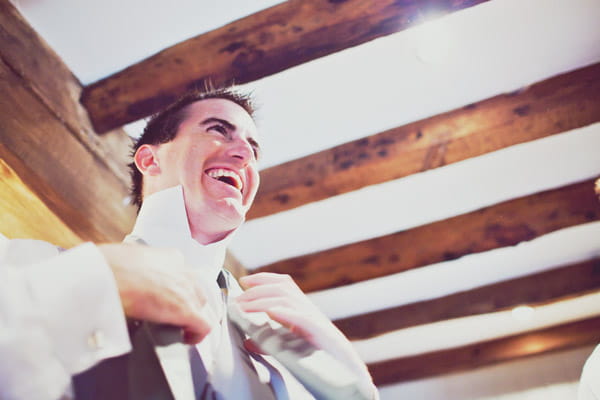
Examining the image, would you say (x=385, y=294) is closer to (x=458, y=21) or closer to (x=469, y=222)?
(x=469, y=222)

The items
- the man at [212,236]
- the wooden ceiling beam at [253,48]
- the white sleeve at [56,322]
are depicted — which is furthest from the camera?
the wooden ceiling beam at [253,48]

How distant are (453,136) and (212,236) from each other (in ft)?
4.72

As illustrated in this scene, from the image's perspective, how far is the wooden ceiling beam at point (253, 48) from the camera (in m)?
1.68

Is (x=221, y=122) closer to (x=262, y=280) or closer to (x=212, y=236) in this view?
(x=212, y=236)

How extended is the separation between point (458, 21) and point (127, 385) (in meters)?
1.75

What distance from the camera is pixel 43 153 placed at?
5.31 feet

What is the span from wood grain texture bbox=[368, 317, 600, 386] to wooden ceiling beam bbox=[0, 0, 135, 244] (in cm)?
281

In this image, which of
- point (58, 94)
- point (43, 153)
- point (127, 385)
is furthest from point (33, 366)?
point (58, 94)

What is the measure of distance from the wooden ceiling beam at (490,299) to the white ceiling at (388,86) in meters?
0.32

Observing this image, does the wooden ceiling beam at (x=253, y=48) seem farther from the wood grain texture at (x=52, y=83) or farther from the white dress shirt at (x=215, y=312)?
the white dress shirt at (x=215, y=312)

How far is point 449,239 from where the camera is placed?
2672 millimetres

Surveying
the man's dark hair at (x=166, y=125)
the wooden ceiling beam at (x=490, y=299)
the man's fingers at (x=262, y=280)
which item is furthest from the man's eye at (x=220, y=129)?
the wooden ceiling beam at (x=490, y=299)

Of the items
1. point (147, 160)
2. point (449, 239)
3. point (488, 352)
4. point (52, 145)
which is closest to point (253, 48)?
point (147, 160)

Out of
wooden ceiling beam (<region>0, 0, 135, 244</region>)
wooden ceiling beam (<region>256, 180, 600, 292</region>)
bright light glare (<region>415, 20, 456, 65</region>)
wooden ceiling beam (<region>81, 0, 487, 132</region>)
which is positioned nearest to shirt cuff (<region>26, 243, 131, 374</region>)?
wooden ceiling beam (<region>0, 0, 135, 244</region>)
